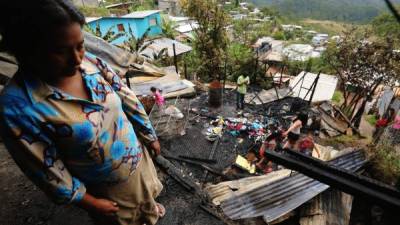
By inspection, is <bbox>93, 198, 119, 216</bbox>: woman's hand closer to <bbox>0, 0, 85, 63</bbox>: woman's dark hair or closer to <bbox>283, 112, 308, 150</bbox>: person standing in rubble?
<bbox>0, 0, 85, 63</bbox>: woman's dark hair

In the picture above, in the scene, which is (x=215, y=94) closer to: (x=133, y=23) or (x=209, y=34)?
(x=209, y=34)

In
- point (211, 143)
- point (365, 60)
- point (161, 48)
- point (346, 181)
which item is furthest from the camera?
point (161, 48)

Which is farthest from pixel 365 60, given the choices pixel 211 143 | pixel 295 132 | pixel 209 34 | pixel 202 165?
pixel 202 165

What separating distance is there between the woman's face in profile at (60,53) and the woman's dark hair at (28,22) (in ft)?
0.08

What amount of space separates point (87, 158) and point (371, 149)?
16.7 feet

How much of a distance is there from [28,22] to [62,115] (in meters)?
0.41

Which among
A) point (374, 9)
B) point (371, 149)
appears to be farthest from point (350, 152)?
point (374, 9)

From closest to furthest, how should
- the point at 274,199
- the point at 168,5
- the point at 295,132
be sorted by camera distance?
the point at 274,199 → the point at 295,132 → the point at 168,5

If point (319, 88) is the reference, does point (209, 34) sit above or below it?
above

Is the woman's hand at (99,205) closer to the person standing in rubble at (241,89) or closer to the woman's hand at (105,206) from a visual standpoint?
the woman's hand at (105,206)

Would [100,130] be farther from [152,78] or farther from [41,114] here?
[152,78]

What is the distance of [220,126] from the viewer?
267 inches

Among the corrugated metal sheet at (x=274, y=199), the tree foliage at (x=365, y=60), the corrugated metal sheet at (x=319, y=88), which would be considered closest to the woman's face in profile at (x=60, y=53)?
the corrugated metal sheet at (x=274, y=199)

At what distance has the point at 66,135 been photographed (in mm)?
1122
